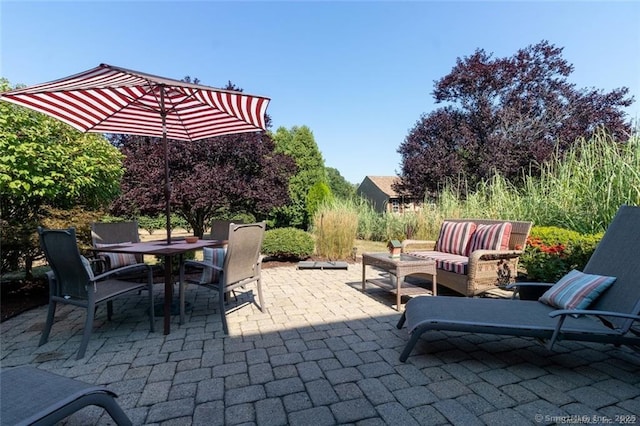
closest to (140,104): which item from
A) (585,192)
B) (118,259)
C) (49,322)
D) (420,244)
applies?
(118,259)

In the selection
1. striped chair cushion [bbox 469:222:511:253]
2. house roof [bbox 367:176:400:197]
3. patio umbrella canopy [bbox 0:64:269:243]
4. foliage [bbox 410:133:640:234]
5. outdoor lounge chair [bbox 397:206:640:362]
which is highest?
house roof [bbox 367:176:400:197]

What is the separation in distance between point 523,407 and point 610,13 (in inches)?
251

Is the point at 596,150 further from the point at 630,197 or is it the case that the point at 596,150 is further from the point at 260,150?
the point at 260,150

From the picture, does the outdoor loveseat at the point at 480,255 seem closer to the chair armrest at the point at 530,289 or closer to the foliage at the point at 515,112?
the chair armrest at the point at 530,289

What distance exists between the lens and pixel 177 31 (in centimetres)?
573

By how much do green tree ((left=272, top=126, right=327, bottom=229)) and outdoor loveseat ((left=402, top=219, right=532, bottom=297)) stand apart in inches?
422

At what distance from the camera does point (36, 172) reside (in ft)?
12.3

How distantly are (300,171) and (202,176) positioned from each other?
10242 millimetres

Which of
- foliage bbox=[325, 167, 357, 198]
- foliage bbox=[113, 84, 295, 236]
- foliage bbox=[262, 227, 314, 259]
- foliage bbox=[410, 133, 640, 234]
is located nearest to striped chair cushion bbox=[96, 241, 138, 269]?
foliage bbox=[113, 84, 295, 236]

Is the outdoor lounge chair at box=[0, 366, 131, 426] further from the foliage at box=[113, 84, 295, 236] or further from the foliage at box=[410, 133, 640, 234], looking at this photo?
the foliage at box=[410, 133, 640, 234]

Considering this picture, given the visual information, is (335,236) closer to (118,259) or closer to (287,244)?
(287,244)

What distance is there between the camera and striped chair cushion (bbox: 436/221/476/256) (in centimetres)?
440

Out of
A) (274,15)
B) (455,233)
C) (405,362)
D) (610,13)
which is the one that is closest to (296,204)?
(274,15)

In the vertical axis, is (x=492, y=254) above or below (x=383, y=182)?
below
